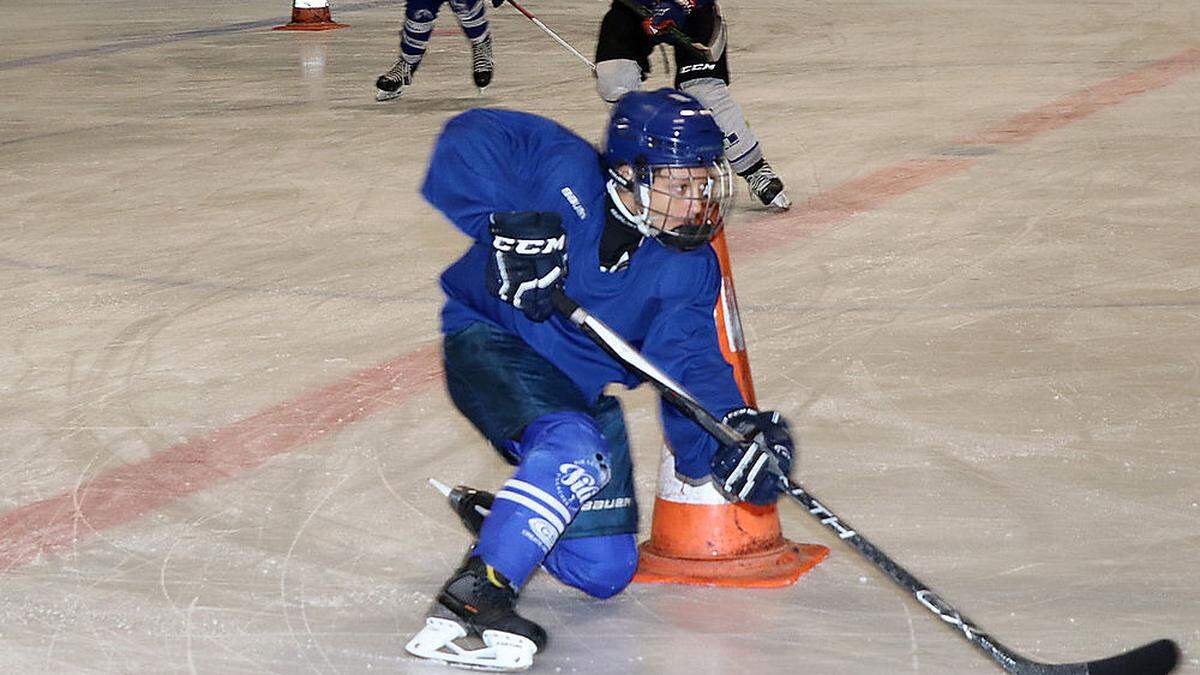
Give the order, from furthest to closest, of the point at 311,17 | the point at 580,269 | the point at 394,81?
the point at 311,17 → the point at 394,81 → the point at 580,269

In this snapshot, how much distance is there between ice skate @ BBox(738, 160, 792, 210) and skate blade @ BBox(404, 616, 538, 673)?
3.36m

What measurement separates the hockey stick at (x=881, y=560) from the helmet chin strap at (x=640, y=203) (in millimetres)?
150

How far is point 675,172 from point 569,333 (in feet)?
1.17

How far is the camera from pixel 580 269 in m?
2.74

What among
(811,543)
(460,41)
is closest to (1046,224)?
(811,543)

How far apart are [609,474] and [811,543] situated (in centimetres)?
57

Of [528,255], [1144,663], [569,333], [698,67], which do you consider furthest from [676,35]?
[1144,663]

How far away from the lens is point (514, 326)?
280 centimetres

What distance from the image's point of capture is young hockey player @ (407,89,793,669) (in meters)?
2.53

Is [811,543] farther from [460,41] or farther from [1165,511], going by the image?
[460,41]

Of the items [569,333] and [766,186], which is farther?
[766,186]

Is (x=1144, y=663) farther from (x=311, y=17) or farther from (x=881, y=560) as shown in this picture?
(x=311, y=17)

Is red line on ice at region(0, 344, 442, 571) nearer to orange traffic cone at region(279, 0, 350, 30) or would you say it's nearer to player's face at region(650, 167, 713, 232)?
player's face at region(650, 167, 713, 232)

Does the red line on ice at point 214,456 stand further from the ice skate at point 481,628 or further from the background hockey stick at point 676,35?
the ice skate at point 481,628
